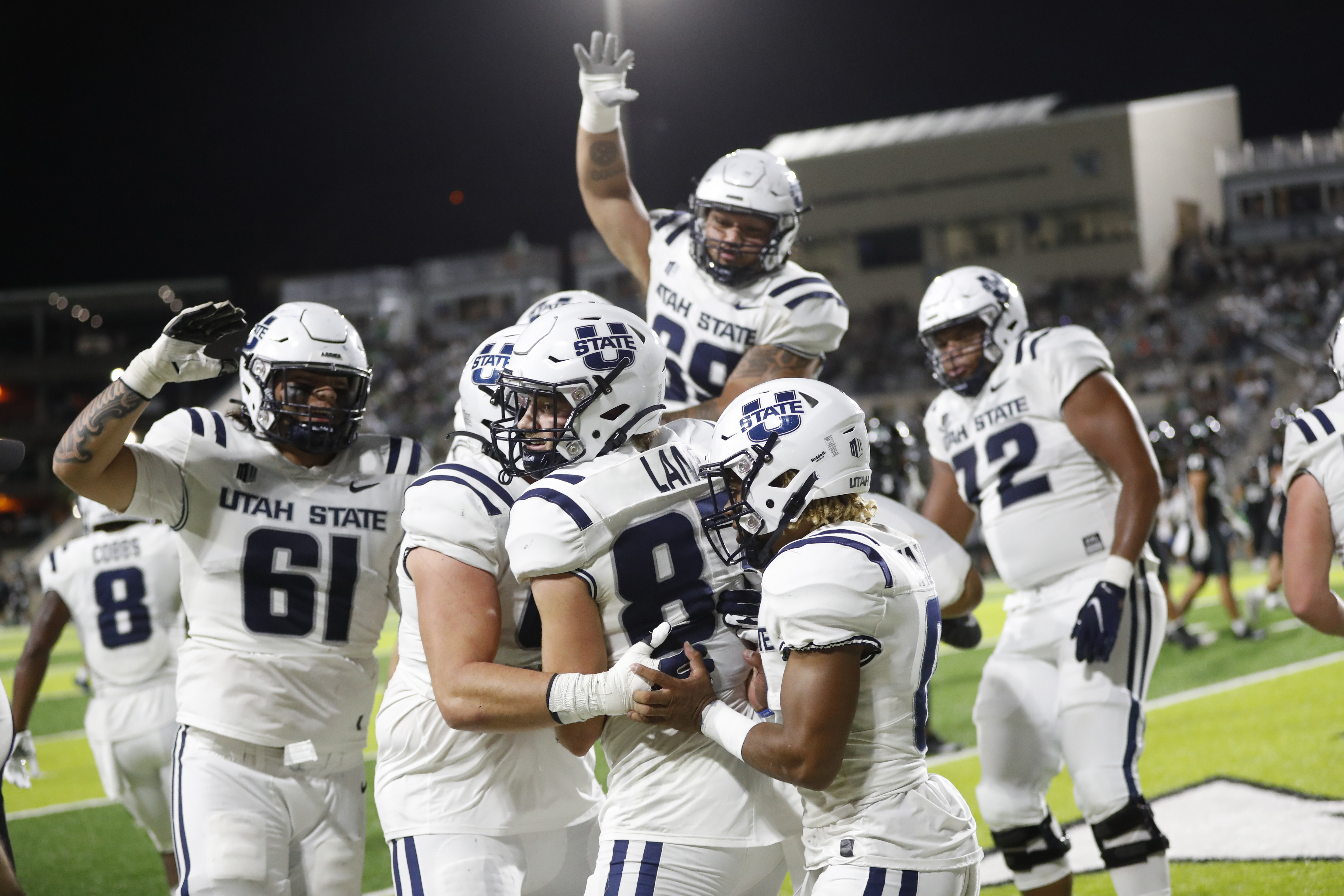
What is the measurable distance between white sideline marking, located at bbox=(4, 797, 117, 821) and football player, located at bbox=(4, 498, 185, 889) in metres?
2.15

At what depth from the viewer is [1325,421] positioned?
10.8 ft

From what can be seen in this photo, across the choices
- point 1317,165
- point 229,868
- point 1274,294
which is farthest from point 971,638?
point 1317,165

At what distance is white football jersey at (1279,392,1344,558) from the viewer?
3.27m

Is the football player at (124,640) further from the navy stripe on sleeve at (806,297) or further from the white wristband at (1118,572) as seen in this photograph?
the white wristband at (1118,572)

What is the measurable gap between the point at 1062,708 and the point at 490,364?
7.50ft

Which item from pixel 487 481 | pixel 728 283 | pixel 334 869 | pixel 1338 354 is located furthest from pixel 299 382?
pixel 1338 354

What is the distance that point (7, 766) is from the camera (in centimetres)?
473

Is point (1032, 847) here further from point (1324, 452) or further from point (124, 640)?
point (124, 640)

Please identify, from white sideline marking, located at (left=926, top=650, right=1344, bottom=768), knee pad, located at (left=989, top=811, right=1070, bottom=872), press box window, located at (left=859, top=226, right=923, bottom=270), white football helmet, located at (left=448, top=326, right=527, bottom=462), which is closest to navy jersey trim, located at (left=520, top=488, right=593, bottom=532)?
white football helmet, located at (left=448, top=326, right=527, bottom=462)

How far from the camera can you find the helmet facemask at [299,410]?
11.4 ft

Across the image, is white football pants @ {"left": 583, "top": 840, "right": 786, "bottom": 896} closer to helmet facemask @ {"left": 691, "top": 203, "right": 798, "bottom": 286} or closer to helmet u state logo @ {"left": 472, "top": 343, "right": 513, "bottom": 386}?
helmet u state logo @ {"left": 472, "top": 343, "right": 513, "bottom": 386}

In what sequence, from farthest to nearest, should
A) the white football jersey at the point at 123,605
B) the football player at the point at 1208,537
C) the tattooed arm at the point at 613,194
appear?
the football player at the point at 1208,537, the white football jersey at the point at 123,605, the tattooed arm at the point at 613,194

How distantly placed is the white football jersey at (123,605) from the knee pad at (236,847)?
10.2ft

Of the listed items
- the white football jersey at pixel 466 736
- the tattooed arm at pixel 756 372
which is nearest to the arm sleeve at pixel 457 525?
the white football jersey at pixel 466 736
